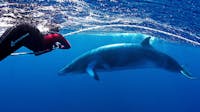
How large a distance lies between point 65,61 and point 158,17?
102657mm

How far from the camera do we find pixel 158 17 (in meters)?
16.7

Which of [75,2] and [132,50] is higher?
[75,2]

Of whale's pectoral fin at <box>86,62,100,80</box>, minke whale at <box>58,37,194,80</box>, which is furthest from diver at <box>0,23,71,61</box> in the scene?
minke whale at <box>58,37,194,80</box>

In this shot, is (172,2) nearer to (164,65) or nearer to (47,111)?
(164,65)

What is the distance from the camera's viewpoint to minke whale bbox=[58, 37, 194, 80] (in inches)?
500

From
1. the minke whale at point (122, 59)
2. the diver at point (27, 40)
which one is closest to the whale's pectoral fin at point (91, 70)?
the minke whale at point (122, 59)

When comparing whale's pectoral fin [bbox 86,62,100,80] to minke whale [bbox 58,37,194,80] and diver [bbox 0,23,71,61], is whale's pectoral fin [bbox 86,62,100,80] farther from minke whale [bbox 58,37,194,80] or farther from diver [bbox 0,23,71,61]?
diver [bbox 0,23,71,61]

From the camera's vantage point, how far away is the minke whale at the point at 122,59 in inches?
500

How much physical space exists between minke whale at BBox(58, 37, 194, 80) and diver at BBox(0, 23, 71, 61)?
183 inches

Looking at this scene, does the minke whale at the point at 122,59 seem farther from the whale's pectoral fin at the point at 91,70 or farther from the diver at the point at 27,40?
the diver at the point at 27,40

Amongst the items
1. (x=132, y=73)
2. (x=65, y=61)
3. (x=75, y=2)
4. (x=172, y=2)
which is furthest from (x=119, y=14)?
(x=65, y=61)

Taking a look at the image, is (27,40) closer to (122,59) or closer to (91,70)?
(91,70)

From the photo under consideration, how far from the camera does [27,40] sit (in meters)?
7.06

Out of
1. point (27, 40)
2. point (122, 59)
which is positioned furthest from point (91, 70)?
point (27, 40)
